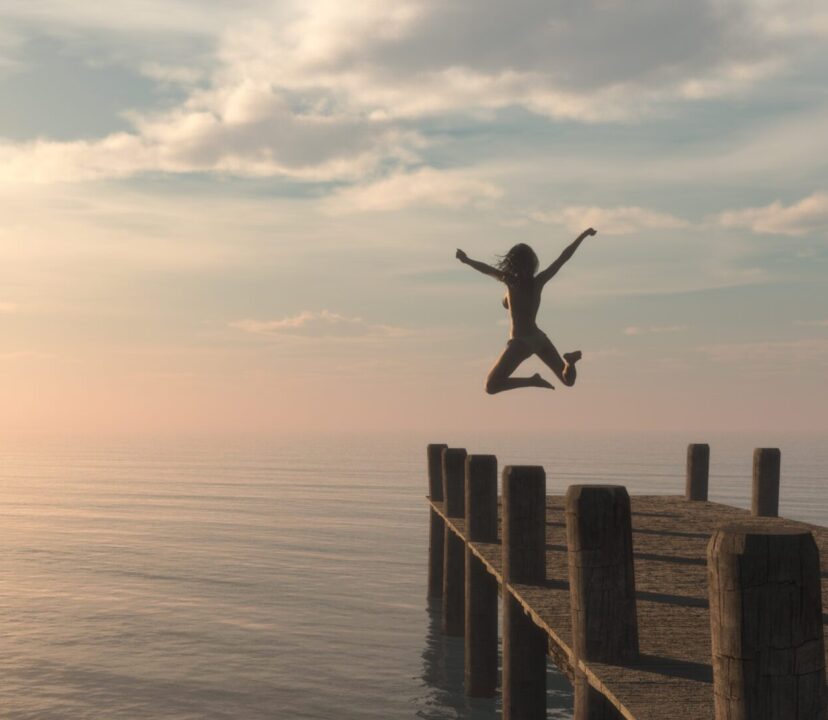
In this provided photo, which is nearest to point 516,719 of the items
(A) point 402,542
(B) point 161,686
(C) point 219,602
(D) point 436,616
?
(B) point 161,686

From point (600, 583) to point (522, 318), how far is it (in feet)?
21.0

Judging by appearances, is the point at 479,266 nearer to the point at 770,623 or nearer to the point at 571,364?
the point at 571,364

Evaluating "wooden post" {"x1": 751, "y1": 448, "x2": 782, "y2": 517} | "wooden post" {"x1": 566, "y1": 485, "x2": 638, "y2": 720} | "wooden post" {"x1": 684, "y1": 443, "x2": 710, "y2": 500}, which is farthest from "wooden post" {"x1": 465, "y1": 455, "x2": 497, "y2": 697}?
"wooden post" {"x1": 566, "y1": 485, "x2": 638, "y2": 720}

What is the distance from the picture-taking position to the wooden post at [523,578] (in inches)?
367

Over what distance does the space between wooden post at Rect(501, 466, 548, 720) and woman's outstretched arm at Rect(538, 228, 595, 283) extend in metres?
3.52

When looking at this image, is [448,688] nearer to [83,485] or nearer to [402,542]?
[402,542]

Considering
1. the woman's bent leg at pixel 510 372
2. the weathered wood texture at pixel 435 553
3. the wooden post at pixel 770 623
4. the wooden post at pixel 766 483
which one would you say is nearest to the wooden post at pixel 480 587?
the woman's bent leg at pixel 510 372

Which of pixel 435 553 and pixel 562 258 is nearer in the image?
pixel 562 258

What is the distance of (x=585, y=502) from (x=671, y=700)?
1.42m

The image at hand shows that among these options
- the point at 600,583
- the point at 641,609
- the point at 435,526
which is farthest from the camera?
the point at 435,526

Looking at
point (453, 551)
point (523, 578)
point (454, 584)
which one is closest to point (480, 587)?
point (453, 551)

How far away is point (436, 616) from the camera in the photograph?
21.2m

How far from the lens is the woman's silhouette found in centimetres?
1243

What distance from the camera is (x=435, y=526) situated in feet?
68.5
